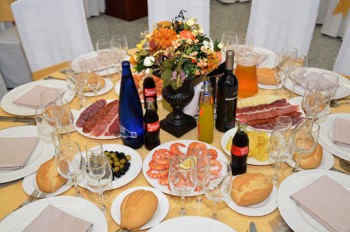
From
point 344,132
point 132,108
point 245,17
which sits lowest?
point 245,17

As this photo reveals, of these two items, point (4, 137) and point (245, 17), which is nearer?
point (4, 137)

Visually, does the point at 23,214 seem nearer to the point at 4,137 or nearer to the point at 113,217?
the point at 113,217

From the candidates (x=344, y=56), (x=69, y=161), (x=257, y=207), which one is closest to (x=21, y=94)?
(x=69, y=161)

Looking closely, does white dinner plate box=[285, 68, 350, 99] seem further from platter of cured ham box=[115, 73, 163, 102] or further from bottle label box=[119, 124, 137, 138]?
bottle label box=[119, 124, 137, 138]

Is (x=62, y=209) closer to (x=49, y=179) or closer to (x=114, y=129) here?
(x=49, y=179)

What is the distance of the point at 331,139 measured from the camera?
142cm

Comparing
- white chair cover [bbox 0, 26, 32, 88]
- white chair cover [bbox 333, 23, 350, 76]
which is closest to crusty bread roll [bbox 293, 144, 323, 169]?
white chair cover [bbox 333, 23, 350, 76]

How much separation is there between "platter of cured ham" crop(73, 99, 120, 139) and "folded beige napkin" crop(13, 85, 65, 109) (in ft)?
0.74

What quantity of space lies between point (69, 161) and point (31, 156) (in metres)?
0.33

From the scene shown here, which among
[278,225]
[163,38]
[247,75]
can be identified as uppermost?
[163,38]

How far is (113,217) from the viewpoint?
108 cm

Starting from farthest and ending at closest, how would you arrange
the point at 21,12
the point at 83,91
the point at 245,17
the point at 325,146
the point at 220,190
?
the point at 245,17 < the point at 21,12 < the point at 83,91 < the point at 325,146 < the point at 220,190

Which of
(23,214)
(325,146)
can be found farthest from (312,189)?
(23,214)

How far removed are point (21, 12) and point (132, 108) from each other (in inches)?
51.6
